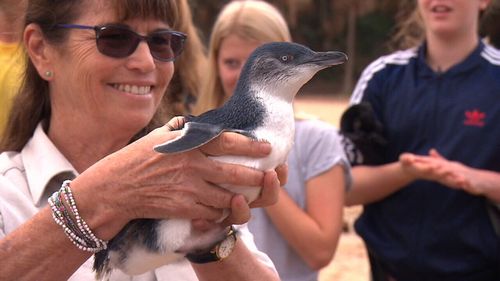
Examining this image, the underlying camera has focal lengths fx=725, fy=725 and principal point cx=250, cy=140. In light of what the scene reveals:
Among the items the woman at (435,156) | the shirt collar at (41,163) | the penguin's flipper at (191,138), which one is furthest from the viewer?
the woman at (435,156)

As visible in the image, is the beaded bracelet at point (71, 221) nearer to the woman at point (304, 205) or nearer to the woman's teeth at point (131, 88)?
the woman's teeth at point (131, 88)

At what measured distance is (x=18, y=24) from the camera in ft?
6.76

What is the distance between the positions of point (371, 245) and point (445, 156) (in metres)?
0.48

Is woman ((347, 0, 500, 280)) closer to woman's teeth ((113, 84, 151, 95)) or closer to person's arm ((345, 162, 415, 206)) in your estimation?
person's arm ((345, 162, 415, 206))

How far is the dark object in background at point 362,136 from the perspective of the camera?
291cm

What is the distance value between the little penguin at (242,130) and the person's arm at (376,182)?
56.5 inches

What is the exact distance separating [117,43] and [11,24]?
23.2 inches

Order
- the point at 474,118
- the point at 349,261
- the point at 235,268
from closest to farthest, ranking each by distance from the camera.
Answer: the point at 235,268
the point at 474,118
the point at 349,261

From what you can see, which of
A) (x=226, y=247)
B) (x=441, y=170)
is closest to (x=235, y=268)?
(x=226, y=247)

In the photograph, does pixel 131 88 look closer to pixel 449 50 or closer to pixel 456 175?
pixel 456 175

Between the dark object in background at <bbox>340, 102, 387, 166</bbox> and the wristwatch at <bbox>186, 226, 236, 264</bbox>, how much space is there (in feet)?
4.71

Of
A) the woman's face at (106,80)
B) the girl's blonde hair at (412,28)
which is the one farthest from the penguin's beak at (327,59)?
the girl's blonde hair at (412,28)

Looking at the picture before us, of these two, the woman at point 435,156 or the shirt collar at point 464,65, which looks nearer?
the woman at point 435,156

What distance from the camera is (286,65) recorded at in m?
1.49
